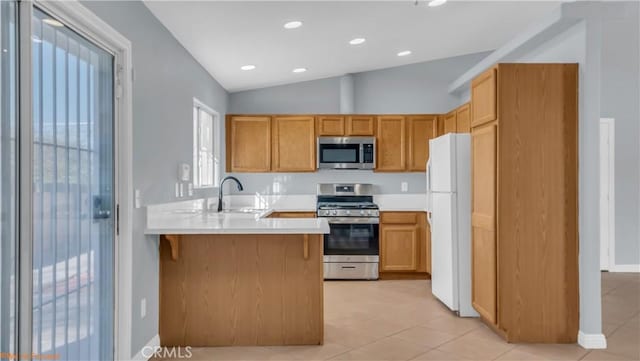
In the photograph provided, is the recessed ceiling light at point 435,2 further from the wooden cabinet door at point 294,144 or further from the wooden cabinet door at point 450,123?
the wooden cabinet door at point 294,144

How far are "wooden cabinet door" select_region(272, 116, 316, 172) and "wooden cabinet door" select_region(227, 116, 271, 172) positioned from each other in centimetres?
11

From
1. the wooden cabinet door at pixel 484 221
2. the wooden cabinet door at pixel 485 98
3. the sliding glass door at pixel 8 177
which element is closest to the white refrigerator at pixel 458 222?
the wooden cabinet door at pixel 484 221

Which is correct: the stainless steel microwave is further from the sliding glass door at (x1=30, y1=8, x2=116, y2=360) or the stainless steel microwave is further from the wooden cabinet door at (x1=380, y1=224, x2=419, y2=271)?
the sliding glass door at (x1=30, y1=8, x2=116, y2=360)

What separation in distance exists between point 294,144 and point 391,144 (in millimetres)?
1297

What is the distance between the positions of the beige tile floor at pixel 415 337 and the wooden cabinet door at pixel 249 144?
2.10 m

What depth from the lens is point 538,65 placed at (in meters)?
3.17

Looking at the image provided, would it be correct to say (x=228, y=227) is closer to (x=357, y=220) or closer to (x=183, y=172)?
(x=183, y=172)

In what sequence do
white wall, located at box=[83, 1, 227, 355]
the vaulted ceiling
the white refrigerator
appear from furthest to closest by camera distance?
the white refrigerator → the vaulted ceiling → white wall, located at box=[83, 1, 227, 355]

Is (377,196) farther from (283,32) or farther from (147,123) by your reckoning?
(147,123)

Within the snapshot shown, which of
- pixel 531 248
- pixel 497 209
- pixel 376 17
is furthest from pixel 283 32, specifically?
pixel 531 248

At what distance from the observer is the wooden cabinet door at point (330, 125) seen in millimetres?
5711

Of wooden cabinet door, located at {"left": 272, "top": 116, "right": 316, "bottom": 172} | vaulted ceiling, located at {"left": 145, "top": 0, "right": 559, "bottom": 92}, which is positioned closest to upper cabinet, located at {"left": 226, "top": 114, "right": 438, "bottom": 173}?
wooden cabinet door, located at {"left": 272, "top": 116, "right": 316, "bottom": 172}

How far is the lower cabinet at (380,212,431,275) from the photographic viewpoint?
545 centimetres

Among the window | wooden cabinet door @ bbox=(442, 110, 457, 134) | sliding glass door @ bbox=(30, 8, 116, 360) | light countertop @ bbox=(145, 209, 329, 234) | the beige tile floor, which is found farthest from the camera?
wooden cabinet door @ bbox=(442, 110, 457, 134)
